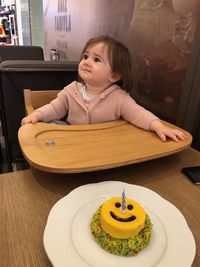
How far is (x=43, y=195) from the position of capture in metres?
0.46

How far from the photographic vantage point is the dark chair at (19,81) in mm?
1042

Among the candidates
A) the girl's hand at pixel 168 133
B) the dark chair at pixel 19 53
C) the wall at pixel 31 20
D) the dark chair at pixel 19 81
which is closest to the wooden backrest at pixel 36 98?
the dark chair at pixel 19 81

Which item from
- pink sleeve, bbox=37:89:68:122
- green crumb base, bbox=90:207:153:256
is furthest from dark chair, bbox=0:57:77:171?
green crumb base, bbox=90:207:153:256

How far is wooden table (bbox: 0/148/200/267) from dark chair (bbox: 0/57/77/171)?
2.17 ft

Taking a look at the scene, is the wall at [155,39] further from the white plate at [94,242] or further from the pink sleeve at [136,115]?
the white plate at [94,242]

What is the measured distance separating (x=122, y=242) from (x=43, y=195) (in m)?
0.20

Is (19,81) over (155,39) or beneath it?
beneath

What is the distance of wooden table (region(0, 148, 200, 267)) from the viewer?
1.14 feet

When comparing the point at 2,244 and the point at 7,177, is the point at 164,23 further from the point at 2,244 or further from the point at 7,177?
the point at 2,244

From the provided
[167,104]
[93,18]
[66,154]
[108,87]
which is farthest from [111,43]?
[93,18]

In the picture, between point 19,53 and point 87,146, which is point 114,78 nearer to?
point 87,146

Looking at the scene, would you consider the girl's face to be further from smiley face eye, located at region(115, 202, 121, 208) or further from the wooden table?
smiley face eye, located at region(115, 202, 121, 208)

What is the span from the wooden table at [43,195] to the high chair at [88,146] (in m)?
0.06

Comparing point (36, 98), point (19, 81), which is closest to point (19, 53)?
point (19, 81)
